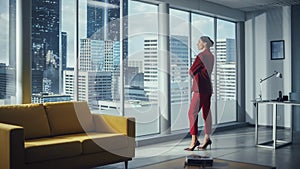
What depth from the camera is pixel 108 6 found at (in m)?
5.83

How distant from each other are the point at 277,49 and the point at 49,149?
5.93 m

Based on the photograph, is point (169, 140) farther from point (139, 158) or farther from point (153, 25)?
point (153, 25)

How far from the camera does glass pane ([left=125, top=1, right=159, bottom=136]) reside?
15.6ft

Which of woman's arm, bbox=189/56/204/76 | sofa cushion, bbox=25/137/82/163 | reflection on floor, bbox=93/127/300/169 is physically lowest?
reflection on floor, bbox=93/127/300/169

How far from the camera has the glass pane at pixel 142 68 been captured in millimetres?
4754

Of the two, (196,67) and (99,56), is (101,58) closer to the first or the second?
(99,56)

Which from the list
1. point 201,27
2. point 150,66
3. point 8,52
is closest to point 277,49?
point 201,27

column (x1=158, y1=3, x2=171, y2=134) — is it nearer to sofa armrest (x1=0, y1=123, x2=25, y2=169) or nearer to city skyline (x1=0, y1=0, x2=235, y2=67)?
city skyline (x1=0, y1=0, x2=235, y2=67)

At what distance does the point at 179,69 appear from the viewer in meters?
6.13

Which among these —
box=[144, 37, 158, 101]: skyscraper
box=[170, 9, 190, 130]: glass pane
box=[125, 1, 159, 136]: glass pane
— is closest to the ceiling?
box=[170, 9, 190, 130]: glass pane

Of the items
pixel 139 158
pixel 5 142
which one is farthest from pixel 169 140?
pixel 5 142

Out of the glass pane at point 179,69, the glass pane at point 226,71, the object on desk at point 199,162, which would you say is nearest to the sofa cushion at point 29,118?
the object on desk at point 199,162

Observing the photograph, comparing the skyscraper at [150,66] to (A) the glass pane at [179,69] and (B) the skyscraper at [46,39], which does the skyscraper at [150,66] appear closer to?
(A) the glass pane at [179,69]

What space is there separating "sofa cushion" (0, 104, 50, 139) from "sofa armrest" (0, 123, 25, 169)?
0.53 meters
